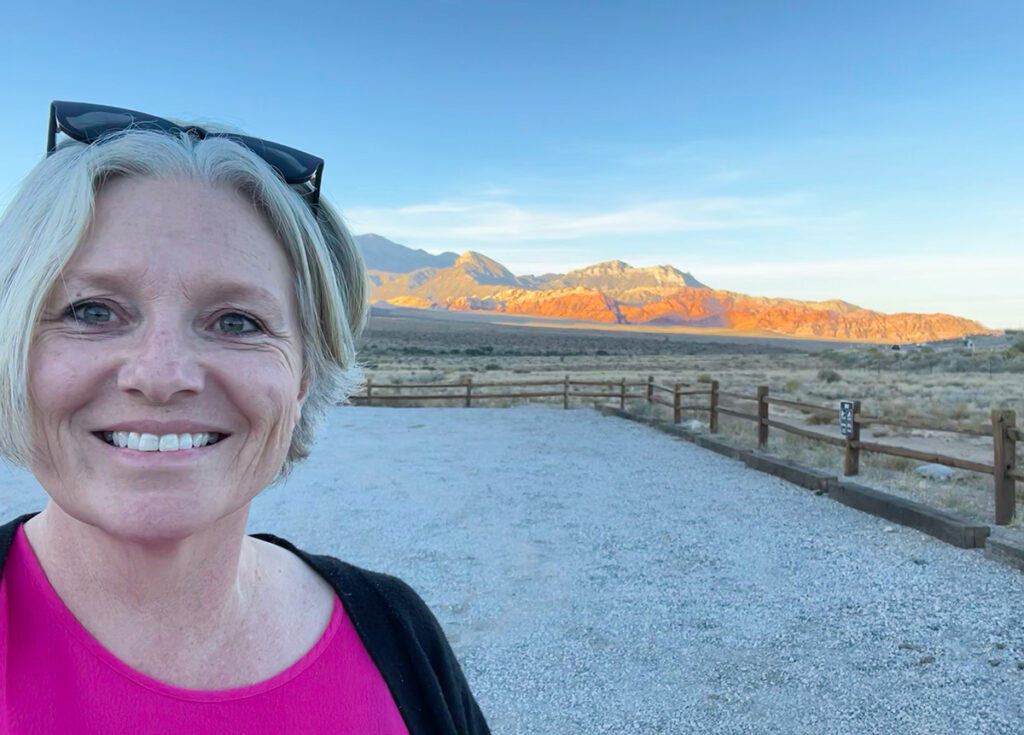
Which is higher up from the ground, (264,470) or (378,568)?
(264,470)

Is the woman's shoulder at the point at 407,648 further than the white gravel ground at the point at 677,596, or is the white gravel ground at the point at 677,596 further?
the white gravel ground at the point at 677,596

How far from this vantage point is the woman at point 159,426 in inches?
33.2

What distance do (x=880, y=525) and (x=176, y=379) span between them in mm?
7334

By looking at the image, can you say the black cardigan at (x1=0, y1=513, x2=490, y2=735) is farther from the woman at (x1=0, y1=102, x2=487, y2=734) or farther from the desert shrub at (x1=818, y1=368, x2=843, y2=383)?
the desert shrub at (x1=818, y1=368, x2=843, y2=383)

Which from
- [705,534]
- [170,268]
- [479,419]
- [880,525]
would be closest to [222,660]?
[170,268]

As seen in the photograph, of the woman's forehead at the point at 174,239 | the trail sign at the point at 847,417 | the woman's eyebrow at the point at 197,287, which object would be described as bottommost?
the trail sign at the point at 847,417

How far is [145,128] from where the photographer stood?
975 millimetres

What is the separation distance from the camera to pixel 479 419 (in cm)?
1598

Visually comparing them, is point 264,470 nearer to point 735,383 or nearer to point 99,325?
point 99,325

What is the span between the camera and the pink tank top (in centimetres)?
83

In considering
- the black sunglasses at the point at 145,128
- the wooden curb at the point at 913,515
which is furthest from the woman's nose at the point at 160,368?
the wooden curb at the point at 913,515

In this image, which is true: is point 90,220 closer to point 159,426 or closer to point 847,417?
point 159,426

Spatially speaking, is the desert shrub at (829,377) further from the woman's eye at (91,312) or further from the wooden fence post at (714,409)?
the woman's eye at (91,312)

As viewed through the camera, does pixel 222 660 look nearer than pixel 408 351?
Yes
